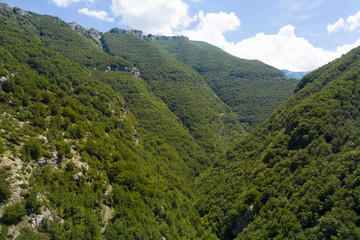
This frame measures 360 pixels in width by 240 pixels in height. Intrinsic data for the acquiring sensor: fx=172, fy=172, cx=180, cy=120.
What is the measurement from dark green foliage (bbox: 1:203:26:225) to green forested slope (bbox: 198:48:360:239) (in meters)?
50.8

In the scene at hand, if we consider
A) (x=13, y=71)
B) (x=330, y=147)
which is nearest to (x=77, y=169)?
(x=13, y=71)

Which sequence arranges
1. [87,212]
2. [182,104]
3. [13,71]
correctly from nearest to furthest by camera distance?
[87,212]
[13,71]
[182,104]

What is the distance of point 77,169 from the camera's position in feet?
117

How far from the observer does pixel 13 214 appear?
68.4ft

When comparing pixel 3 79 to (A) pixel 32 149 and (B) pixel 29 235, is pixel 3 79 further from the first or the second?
(B) pixel 29 235

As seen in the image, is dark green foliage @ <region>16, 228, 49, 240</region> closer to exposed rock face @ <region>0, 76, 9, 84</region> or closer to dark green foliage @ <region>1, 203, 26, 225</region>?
dark green foliage @ <region>1, 203, 26, 225</region>

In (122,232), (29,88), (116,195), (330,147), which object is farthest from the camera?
(330,147)

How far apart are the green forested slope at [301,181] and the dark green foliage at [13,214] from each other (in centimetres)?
5084

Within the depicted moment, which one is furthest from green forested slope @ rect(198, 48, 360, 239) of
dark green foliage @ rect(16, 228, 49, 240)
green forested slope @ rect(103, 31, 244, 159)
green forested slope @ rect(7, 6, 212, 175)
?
green forested slope @ rect(103, 31, 244, 159)

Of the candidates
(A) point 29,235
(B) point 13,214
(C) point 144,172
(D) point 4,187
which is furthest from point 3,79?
(C) point 144,172

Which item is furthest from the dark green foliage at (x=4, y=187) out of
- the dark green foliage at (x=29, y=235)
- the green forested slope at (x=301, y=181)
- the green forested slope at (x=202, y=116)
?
the green forested slope at (x=202, y=116)

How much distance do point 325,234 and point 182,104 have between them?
5641 inches

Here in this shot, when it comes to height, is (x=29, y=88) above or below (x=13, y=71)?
below

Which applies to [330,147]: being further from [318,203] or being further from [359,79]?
[359,79]
